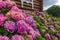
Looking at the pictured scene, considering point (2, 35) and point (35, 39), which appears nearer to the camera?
point (2, 35)

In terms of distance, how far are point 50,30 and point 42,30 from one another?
0.78 metres

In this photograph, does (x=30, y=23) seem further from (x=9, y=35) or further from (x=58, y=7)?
(x=58, y=7)

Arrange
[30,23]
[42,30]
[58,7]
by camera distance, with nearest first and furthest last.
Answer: [30,23] → [42,30] → [58,7]

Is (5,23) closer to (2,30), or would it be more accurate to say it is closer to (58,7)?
(2,30)

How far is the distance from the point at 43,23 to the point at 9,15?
3.02 meters

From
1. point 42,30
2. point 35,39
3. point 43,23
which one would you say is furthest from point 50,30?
point 35,39

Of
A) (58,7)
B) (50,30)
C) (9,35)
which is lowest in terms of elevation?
(58,7)

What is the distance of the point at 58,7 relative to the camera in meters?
33.6

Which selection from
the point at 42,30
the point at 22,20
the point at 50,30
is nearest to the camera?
the point at 22,20

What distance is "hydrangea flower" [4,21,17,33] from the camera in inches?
180

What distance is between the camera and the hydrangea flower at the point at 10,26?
15.0ft

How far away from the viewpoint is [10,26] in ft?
15.1

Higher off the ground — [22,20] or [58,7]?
[22,20]

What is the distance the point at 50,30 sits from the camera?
769cm
